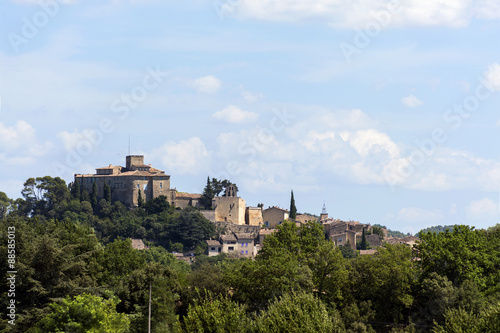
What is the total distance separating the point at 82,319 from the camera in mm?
35688

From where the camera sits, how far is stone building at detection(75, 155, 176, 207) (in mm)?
118688

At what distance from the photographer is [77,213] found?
112000 millimetres

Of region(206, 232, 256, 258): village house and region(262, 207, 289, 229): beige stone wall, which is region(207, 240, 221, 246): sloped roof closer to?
region(206, 232, 256, 258): village house

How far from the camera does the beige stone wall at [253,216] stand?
416ft

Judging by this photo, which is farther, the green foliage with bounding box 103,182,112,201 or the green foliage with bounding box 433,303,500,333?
the green foliage with bounding box 103,182,112,201

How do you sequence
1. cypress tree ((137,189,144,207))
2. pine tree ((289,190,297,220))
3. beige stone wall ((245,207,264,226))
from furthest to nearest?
beige stone wall ((245,207,264,226)) → pine tree ((289,190,297,220)) → cypress tree ((137,189,144,207))

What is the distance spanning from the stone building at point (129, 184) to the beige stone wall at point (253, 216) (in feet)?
43.4

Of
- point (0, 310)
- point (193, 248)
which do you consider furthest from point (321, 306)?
point (193, 248)

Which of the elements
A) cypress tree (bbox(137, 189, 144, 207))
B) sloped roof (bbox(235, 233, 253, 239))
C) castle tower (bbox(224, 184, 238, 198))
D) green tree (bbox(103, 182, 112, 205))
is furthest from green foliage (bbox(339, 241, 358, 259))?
green tree (bbox(103, 182, 112, 205))

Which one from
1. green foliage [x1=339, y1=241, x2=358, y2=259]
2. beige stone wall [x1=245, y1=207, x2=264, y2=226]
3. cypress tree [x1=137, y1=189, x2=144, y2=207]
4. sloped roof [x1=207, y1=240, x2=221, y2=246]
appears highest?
cypress tree [x1=137, y1=189, x2=144, y2=207]

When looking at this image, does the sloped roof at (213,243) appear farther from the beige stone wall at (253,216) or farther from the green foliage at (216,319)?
the green foliage at (216,319)

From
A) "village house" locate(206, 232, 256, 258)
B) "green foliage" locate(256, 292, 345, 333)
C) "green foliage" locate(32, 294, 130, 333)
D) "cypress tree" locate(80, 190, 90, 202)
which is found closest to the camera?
"green foliage" locate(256, 292, 345, 333)

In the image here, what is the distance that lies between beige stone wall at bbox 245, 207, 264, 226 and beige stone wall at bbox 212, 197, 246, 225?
467 cm

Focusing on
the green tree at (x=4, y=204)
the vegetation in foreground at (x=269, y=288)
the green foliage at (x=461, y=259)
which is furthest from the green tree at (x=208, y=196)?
the green foliage at (x=461, y=259)
